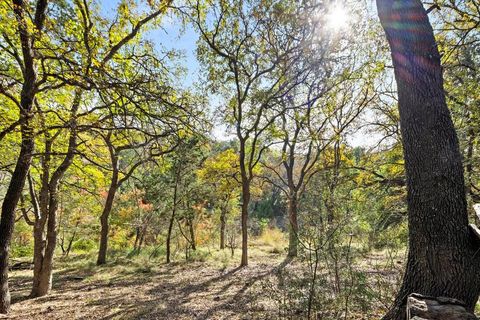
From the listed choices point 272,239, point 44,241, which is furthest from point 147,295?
point 272,239

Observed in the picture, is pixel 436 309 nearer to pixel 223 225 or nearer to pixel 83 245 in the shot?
pixel 223 225

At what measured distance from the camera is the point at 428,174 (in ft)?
7.14

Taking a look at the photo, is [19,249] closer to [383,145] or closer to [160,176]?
[160,176]

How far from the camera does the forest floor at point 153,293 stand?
14.5 ft

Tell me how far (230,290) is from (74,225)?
38.3ft

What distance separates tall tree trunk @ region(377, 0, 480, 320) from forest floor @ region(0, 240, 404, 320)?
5.57 feet

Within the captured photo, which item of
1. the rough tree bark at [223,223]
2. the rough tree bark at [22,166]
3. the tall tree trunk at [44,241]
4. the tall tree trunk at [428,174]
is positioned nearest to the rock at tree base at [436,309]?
the tall tree trunk at [428,174]

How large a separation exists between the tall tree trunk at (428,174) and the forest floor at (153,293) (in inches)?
66.8

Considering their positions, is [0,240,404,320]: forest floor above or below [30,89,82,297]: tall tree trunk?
below

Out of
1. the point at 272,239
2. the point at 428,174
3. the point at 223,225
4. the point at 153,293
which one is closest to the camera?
the point at 428,174

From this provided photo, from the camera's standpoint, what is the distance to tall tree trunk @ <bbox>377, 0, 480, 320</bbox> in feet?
6.48

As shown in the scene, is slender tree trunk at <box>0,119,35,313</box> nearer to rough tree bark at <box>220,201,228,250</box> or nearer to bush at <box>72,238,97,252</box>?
rough tree bark at <box>220,201,228,250</box>

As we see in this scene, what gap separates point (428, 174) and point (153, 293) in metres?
5.95

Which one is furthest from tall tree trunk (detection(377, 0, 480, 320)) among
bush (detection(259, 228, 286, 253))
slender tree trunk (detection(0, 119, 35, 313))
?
bush (detection(259, 228, 286, 253))
